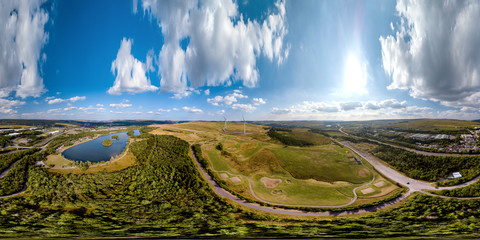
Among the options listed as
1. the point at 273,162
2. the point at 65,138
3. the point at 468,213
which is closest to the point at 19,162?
the point at 65,138

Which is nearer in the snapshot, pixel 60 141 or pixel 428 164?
pixel 428 164

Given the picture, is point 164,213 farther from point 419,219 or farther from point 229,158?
point 419,219

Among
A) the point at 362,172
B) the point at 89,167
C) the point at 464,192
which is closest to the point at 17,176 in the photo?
the point at 89,167

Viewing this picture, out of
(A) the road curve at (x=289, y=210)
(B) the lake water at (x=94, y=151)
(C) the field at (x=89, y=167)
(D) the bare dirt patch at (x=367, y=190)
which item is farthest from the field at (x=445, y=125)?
(B) the lake water at (x=94, y=151)

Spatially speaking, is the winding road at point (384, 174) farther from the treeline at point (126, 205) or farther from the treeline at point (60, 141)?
the treeline at point (60, 141)

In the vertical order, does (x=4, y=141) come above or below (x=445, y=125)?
below

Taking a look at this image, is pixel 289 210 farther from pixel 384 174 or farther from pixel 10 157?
pixel 10 157
